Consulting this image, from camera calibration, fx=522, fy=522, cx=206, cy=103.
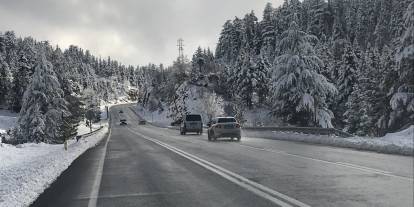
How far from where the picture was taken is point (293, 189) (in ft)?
33.6

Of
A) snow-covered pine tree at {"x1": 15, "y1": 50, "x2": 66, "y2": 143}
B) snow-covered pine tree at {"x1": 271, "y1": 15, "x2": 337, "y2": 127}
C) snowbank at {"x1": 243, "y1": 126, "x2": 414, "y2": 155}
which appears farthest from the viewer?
snow-covered pine tree at {"x1": 15, "y1": 50, "x2": 66, "y2": 143}

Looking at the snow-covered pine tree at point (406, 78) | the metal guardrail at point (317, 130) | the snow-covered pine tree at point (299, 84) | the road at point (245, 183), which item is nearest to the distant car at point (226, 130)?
the metal guardrail at point (317, 130)

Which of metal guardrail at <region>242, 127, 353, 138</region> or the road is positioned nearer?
the road

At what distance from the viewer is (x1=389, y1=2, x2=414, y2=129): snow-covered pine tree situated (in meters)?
31.4

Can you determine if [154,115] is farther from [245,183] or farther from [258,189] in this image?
[258,189]

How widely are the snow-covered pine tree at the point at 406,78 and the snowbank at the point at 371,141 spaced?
24.0 feet

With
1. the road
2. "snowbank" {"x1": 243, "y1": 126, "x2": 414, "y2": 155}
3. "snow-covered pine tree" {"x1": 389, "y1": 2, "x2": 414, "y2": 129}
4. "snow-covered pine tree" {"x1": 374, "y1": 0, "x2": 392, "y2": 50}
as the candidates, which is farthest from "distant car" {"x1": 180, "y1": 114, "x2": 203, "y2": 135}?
"snow-covered pine tree" {"x1": 374, "y1": 0, "x2": 392, "y2": 50}

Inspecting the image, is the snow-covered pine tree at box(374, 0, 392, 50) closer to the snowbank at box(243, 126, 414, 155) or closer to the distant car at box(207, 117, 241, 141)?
the snowbank at box(243, 126, 414, 155)

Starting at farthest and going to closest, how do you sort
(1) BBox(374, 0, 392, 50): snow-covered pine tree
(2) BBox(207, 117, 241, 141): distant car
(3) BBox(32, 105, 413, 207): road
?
1. (1) BBox(374, 0, 392, 50): snow-covered pine tree
2. (2) BBox(207, 117, 241, 141): distant car
3. (3) BBox(32, 105, 413, 207): road

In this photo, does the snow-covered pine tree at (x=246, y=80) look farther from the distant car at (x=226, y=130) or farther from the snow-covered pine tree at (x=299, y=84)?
the distant car at (x=226, y=130)

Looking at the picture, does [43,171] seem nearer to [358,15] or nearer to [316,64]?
[316,64]

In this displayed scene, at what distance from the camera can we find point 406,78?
34.4 m

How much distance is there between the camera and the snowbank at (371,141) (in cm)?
1923

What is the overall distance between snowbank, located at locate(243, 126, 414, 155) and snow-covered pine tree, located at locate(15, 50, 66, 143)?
96.2 feet
